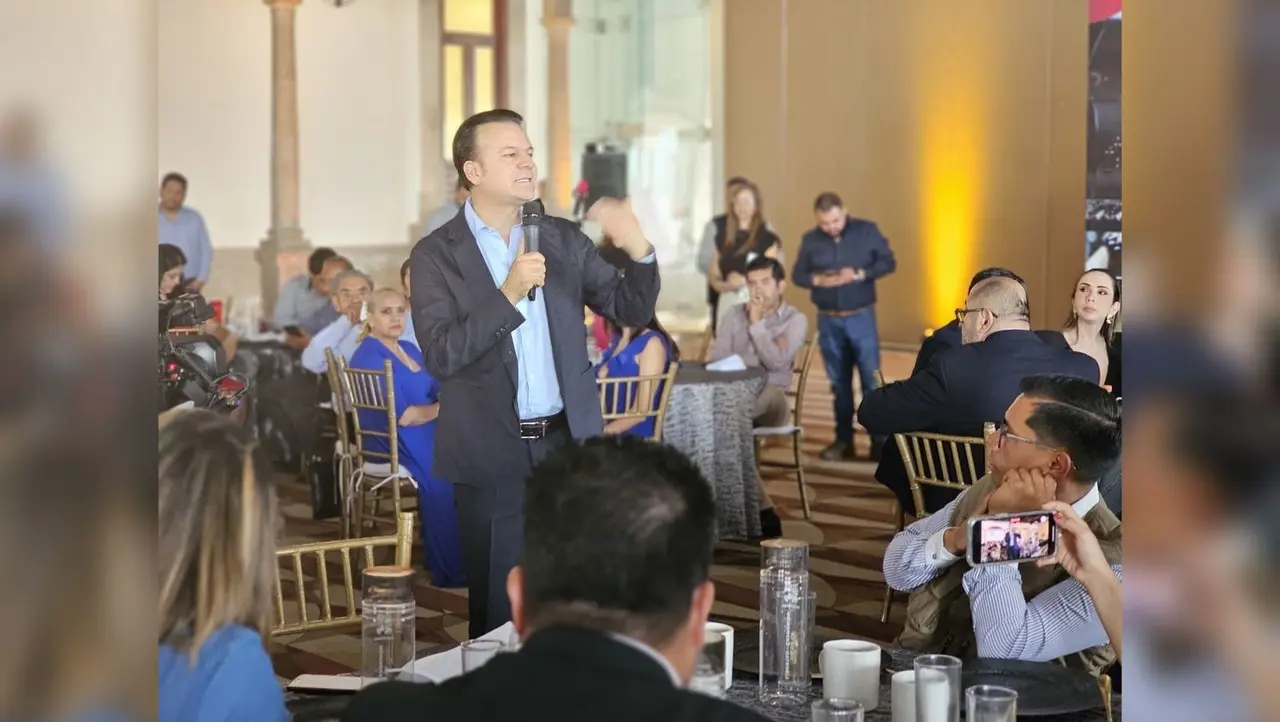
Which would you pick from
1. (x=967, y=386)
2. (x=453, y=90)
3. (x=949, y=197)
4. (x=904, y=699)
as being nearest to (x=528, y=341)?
(x=904, y=699)

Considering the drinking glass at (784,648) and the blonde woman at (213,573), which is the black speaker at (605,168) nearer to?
the drinking glass at (784,648)

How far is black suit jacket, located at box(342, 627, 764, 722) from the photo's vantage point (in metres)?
1.15

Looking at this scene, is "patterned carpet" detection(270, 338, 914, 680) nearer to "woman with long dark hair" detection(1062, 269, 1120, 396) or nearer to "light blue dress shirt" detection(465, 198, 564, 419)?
"light blue dress shirt" detection(465, 198, 564, 419)

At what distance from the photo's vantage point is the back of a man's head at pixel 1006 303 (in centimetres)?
427

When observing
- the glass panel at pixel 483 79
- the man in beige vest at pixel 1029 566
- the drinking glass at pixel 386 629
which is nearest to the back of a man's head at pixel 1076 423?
the man in beige vest at pixel 1029 566

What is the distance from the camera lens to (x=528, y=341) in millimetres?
3166

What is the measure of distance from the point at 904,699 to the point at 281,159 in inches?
377

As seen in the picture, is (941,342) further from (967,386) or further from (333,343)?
(333,343)

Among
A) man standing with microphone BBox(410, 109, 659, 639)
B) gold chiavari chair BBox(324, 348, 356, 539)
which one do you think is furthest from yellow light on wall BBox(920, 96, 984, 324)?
man standing with microphone BBox(410, 109, 659, 639)

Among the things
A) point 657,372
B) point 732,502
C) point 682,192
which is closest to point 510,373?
point 657,372

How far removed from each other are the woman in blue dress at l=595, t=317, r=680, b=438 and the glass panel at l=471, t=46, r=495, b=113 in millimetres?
6368

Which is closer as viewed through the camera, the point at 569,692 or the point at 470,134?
the point at 569,692

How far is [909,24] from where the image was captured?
35.0ft

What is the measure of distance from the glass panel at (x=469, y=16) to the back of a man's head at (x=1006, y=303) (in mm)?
8021
